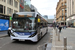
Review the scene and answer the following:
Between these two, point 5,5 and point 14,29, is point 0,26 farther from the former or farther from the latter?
point 14,29

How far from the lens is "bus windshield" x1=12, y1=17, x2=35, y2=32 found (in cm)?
692

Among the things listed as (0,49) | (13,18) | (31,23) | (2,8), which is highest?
(2,8)

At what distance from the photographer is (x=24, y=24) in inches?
279

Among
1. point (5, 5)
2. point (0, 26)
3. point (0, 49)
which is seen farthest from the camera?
point (5, 5)

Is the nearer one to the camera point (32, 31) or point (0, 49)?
point (0, 49)

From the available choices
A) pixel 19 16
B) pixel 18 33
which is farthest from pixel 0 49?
pixel 19 16

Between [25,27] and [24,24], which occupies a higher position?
[24,24]

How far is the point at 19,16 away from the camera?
7320 mm

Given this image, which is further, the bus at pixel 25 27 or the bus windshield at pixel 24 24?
the bus windshield at pixel 24 24

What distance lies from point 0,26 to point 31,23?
14.9m

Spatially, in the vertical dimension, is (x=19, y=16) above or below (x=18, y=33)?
above

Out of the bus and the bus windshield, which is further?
the bus windshield

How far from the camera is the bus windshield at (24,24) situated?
692 cm

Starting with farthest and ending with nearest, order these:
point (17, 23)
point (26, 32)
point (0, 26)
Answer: point (0, 26), point (17, 23), point (26, 32)
